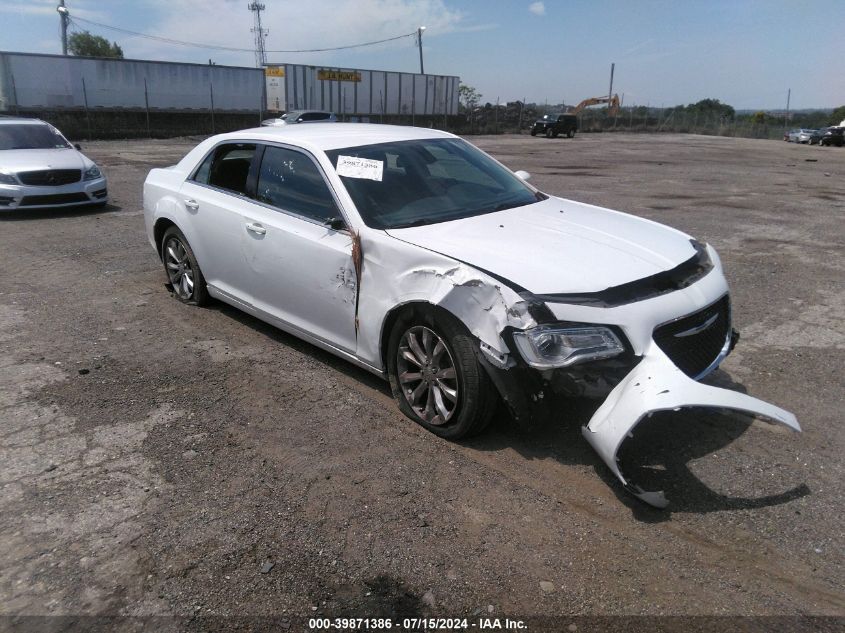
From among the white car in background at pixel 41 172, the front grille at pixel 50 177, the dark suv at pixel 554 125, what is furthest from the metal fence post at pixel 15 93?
the dark suv at pixel 554 125

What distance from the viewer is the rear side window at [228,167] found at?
5203mm

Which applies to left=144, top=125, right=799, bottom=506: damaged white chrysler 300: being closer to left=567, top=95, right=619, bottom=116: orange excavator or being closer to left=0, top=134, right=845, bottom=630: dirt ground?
left=0, top=134, right=845, bottom=630: dirt ground

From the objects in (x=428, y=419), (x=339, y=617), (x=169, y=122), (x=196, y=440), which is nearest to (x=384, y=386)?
(x=428, y=419)

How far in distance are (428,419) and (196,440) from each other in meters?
1.32

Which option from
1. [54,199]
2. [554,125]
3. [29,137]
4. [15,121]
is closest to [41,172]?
[54,199]

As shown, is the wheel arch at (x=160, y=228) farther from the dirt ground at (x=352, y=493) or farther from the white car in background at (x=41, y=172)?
the white car in background at (x=41, y=172)

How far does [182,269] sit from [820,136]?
184 ft

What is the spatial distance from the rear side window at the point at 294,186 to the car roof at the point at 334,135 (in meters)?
0.12

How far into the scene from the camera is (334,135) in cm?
491

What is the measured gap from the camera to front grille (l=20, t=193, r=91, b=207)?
1024 cm

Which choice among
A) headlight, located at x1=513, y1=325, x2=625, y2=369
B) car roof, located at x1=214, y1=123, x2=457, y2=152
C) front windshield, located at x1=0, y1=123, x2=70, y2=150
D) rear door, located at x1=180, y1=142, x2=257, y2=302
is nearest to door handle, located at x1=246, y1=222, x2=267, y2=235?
rear door, located at x1=180, y1=142, x2=257, y2=302

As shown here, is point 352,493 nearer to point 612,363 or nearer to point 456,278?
point 456,278

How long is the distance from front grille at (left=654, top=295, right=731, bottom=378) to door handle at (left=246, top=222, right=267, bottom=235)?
109 inches

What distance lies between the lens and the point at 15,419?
4.02 m
